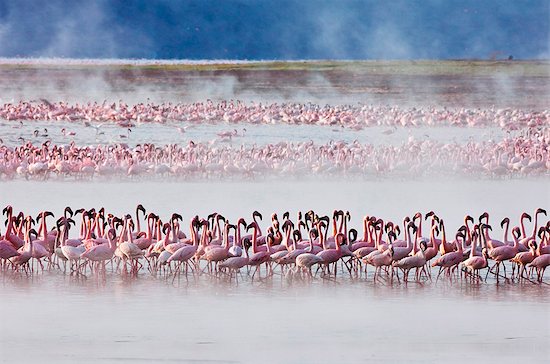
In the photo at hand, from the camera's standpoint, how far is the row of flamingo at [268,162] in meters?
18.3

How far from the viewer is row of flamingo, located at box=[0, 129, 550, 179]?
18.3 m

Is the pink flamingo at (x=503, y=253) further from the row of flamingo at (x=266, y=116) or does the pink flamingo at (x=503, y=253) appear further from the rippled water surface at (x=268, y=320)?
the row of flamingo at (x=266, y=116)

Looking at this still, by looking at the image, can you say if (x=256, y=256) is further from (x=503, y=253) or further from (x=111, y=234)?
(x=503, y=253)

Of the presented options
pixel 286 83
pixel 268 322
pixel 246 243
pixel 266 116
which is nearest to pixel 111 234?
pixel 246 243

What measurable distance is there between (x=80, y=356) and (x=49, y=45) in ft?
134

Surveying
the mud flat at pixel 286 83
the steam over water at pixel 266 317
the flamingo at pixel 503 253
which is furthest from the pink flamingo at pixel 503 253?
the mud flat at pixel 286 83

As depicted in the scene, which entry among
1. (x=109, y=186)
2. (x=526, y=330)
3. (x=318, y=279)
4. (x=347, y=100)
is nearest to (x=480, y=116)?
(x=347, y=100)

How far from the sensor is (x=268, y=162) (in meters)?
18.8

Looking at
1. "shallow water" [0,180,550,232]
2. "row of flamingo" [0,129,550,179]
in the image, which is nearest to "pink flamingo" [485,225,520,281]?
"shallow water" [0,180,550,232]

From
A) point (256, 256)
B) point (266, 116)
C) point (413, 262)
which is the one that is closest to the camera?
point (413, 262)

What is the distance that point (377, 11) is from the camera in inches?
2179

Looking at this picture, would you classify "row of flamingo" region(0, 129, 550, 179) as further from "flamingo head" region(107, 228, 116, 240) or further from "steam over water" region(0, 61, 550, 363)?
"flamingo head" region(107, 228, 116, 240)

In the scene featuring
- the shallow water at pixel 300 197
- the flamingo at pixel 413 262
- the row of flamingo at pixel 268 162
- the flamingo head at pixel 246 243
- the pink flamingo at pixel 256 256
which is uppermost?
the row of flamingo at pixel 268 162

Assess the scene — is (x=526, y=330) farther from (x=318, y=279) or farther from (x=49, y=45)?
(x=49, y=45)
